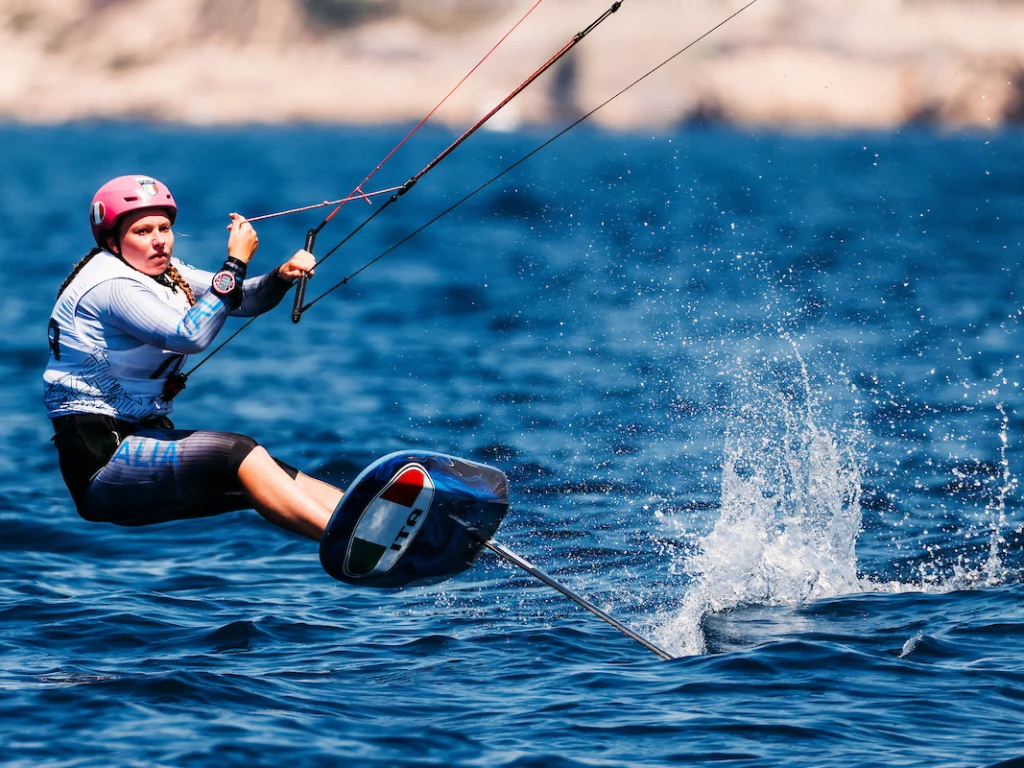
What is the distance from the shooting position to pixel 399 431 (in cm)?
1227

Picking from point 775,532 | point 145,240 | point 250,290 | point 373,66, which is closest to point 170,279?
point 145,240

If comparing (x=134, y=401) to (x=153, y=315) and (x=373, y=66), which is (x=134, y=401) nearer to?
(x=153, y=315)

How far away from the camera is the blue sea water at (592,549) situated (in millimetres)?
5832

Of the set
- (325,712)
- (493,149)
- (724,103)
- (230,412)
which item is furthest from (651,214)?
(724,103)

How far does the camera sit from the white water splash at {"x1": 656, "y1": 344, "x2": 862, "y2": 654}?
7.46 metres

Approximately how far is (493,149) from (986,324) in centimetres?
6632

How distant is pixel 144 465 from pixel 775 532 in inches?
142

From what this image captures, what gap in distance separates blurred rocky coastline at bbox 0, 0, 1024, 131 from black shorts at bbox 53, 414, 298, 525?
116 meters

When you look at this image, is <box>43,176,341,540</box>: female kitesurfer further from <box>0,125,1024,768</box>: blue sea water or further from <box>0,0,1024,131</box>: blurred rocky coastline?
<box>0,0,1024,131</box>: blurred rocky coastline

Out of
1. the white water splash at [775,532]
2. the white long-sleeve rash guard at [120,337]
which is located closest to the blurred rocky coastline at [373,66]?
the white water splash at [775,532]

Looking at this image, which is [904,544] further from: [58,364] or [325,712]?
[58,364]

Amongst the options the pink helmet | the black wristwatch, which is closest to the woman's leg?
the black wristwatch

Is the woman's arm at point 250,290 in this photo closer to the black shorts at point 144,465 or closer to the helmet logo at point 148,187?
the helmet logo at point 148,187

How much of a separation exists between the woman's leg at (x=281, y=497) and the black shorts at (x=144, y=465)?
60 millimetres
